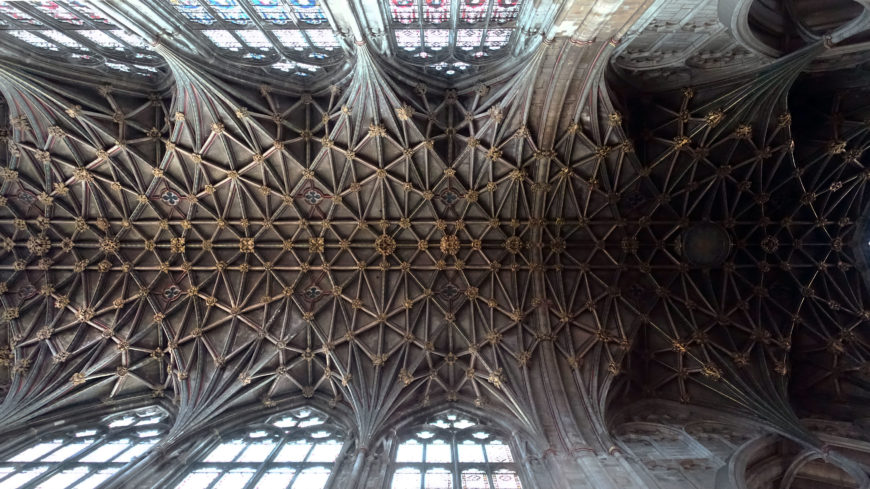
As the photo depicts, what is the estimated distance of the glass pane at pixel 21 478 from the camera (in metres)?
11.2

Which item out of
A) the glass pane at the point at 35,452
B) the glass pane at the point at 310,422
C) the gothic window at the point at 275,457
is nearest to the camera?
the gothic window at the point at 275,457

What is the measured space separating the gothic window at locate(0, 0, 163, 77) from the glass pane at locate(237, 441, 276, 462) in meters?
12.2

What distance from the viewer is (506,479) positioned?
11.9 metres

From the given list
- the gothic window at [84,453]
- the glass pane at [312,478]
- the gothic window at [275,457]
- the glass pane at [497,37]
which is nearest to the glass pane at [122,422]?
the gothic window at [84,453]

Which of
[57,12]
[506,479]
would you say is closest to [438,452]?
[506,479]

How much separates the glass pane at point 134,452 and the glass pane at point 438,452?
26.5 feet

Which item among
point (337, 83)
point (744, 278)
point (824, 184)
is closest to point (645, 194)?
point (744, 278)

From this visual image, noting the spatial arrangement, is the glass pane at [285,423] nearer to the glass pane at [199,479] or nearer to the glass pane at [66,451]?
the glass pane at [199,479]

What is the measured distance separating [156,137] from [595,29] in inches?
562

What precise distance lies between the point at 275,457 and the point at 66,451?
6.14 meters

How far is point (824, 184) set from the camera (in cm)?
1593

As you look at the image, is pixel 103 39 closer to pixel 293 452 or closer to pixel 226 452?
pixel 226 452

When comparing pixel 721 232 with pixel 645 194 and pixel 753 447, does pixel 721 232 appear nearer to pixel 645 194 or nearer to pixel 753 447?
pixel 645 194

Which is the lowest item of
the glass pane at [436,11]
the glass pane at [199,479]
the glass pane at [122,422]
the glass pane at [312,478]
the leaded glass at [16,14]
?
the glass pane at [312,478]
